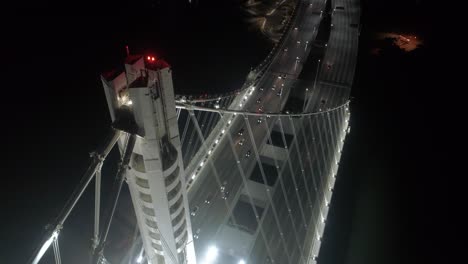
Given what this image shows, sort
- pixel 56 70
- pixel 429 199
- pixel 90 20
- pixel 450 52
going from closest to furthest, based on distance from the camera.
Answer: pixel 429 199, pixel 56 70, pixel 90 20, pixel 450 52

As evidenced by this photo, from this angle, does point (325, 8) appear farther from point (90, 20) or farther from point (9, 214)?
point (9, 214)

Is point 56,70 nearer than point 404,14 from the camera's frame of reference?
Yes

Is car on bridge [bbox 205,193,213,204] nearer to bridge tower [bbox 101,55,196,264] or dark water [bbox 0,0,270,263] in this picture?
dark water [bbox 0,0,270,263]

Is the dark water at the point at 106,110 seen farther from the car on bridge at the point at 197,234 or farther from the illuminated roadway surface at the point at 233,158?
the car on bridge at the point at 197,234

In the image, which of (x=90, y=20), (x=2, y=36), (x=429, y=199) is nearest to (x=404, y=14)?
(x=429, y=199)

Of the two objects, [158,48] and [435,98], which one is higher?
[158,48]

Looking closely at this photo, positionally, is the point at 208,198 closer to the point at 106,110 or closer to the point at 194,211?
the point at 194,211

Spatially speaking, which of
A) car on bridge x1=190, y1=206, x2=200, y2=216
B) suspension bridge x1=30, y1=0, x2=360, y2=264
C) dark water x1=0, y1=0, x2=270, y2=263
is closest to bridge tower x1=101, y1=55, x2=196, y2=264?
suspension bridge x1=30, y1=0, x2=360, y2=264
